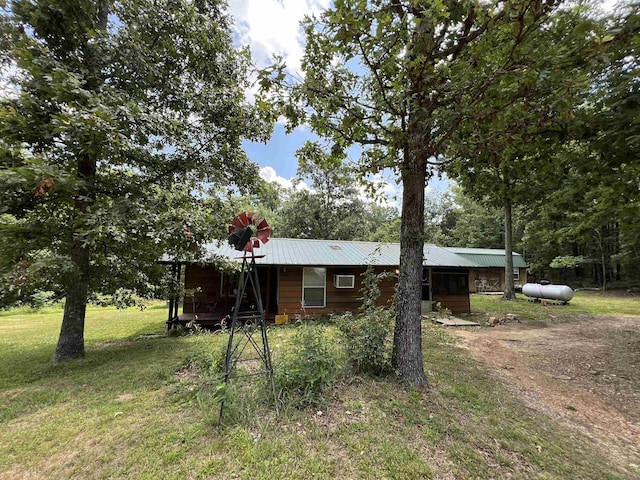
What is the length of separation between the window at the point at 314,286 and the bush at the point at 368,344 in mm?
5578

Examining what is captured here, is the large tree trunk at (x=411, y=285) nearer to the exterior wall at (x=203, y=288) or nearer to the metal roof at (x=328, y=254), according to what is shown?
the metal roof at (x=328, y=254)

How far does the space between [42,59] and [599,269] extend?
33150 mm

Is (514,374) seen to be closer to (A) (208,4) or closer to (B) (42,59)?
(B) (42,59)

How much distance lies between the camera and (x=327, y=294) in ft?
33.1

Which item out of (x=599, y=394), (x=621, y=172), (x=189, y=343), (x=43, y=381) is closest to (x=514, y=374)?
(x=599, y=394)

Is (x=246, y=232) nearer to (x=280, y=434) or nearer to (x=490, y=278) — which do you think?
(x=280, y=434)

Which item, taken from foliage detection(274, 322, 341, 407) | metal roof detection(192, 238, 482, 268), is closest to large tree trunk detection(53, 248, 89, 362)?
metal roof detection(192, 238, 482, 268)

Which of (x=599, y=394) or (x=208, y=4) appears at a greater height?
→ (x=208, y=4)

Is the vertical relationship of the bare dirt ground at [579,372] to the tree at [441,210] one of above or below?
below

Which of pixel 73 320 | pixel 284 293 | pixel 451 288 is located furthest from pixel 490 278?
pixel 73 320

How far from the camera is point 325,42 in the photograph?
143 inches

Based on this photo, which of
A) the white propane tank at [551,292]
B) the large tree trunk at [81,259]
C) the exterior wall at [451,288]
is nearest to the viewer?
the large tree trunk at [81,259]

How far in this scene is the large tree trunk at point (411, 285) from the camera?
3.93 m

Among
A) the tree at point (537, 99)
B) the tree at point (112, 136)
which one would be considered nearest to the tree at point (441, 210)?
the tree at point (537, 99)
